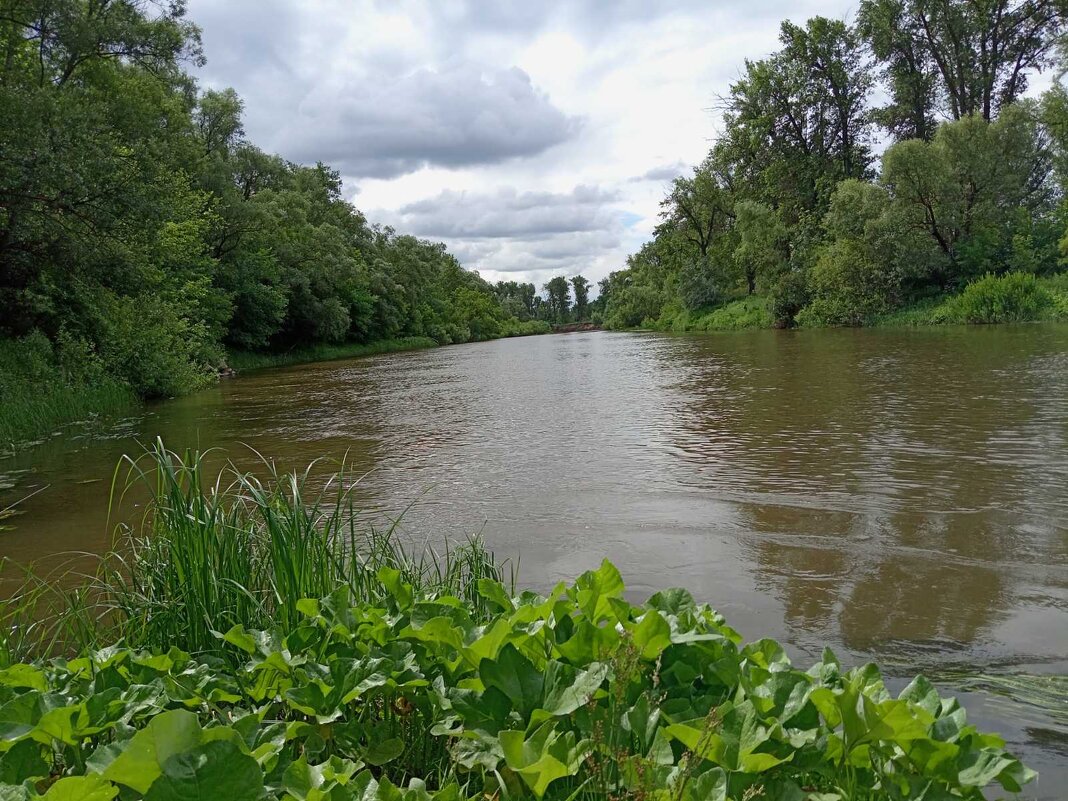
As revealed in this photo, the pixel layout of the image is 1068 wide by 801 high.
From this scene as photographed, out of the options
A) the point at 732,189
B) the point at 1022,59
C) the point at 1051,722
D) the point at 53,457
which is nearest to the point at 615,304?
the point at 732,189

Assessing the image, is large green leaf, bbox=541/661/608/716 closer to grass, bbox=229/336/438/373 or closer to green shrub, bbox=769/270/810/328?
grass, bbox=229/336/438/373

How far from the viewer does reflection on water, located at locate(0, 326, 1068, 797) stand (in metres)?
4.03

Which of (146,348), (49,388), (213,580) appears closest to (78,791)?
(213,580)

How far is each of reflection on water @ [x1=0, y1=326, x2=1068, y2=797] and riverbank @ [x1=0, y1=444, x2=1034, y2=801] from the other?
1246 mm

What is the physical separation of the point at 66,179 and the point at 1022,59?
43866mm

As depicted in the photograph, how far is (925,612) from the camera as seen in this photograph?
13.1ft

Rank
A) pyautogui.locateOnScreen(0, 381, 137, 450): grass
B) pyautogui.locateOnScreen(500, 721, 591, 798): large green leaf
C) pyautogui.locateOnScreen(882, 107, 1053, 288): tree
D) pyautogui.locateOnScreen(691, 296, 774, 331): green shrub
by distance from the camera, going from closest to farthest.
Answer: pyautogui.locateOnScreen(500, 721, 591, 798): large green leaf
pyautogui.locateOnScreen(0, 381, 137, 450): grass
pyautogui.locateOnScreen(882, 107, 1053, 288): tree
pyautogui.locateOnScreen(691, 296, 774, 331): green shrub

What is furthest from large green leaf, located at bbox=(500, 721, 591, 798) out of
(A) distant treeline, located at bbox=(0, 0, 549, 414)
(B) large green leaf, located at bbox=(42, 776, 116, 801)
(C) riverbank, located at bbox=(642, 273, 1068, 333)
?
(C) riverbank, located at bbox=(642, 273, 1068, 333)

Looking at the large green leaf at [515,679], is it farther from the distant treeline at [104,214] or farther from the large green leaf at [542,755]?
the distant treeline at [104,214]

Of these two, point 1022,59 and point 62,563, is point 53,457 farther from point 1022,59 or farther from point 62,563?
point 1022,59

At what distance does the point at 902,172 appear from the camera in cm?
3228

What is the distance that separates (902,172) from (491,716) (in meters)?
36.0

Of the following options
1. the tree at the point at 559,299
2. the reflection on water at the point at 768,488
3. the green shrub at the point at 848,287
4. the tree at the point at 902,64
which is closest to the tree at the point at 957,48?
the tree at the point at 902,64

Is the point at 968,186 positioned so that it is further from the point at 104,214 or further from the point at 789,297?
the point at 104,214
